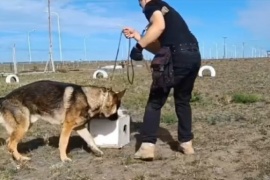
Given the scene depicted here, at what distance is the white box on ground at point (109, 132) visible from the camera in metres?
6.91

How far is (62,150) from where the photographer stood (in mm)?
6402

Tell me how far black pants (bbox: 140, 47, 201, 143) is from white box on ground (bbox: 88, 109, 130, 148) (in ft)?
2.72

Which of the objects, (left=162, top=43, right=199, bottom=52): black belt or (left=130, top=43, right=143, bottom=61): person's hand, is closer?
(left=162, top=43, right=199, bottom=52): black belt

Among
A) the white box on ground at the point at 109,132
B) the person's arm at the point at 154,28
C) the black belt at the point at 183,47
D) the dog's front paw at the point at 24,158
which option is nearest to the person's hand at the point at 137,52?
the person's arm at the point at 154,28

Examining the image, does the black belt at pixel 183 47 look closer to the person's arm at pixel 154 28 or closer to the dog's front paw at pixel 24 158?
the person's arm at pixel 154 28

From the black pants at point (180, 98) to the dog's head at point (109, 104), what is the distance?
30.6 inches

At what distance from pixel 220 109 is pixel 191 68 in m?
4.80

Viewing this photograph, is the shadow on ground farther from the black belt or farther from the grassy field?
the black belt

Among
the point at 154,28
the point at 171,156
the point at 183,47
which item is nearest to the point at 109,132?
the point at 171,156

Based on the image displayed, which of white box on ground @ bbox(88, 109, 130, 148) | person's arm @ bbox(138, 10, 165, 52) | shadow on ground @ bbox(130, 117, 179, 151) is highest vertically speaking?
person's arm @ bbox(138, 10, 165, 52)

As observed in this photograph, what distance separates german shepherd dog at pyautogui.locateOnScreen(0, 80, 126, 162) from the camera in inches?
256

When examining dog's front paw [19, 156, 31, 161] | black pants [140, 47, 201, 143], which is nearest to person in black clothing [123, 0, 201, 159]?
black pants [140, 47, 201, 143]

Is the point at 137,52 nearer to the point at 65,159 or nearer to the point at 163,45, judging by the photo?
the point at 163,45

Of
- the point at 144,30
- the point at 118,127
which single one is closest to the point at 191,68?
the point at 144,30
